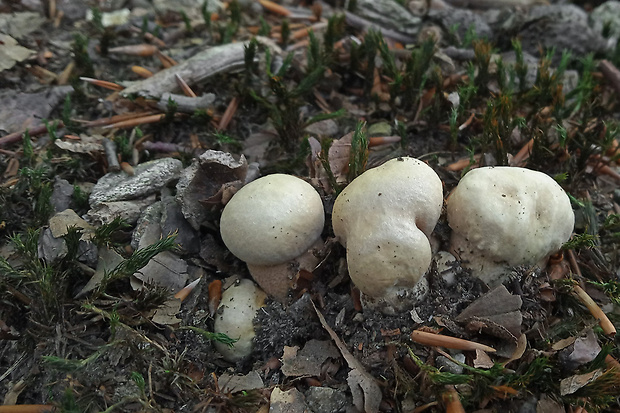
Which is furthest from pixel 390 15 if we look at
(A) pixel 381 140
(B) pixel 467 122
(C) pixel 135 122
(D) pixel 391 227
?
(D) pixel 391 227

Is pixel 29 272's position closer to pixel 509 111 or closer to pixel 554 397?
pixel 554 397

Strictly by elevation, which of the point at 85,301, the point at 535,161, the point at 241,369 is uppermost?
the point at 535,161

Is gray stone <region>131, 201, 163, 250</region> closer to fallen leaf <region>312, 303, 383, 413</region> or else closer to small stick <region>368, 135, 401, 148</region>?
fallen leaf <region>312, 303, 383, 413</region>

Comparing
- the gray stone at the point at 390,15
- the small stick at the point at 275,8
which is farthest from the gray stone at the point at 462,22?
the small stick at the point at 275,8

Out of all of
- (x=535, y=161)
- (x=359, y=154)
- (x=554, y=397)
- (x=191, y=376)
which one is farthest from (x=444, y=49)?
(x=191, y=376)

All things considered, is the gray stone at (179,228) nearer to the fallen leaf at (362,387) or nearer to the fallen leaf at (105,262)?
the fallen leaf at (105,262)
